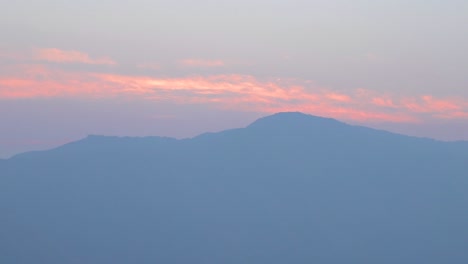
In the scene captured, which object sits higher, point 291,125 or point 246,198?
point 291,125

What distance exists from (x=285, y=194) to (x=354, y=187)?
7232 millimetres

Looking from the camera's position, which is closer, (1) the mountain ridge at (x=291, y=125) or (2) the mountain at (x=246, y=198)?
(2) the mountain at (x=246, y=198)

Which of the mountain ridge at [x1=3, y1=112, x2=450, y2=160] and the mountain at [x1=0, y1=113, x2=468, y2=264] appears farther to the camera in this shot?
the mountain ridge at [x1=3, y1=112, x2=450, y2=160]

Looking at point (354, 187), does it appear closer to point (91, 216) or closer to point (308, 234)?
point (308, 234)

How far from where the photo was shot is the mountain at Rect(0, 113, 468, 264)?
62.1 metres

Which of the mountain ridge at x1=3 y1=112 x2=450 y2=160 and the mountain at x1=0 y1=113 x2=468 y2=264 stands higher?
the mountain ridge at x1=3 y1=112 x2=450 y2=160

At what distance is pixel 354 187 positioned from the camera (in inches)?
2874

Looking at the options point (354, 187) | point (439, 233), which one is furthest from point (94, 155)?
point (439, 233)

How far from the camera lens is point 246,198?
7125cm

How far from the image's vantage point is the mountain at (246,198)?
204ft

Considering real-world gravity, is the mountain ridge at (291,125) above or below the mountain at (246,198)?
above

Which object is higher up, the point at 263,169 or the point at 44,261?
the point at 263,169

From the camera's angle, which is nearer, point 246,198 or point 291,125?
point 246,198

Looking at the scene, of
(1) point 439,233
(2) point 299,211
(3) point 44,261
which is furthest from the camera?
(2) point 299,211
